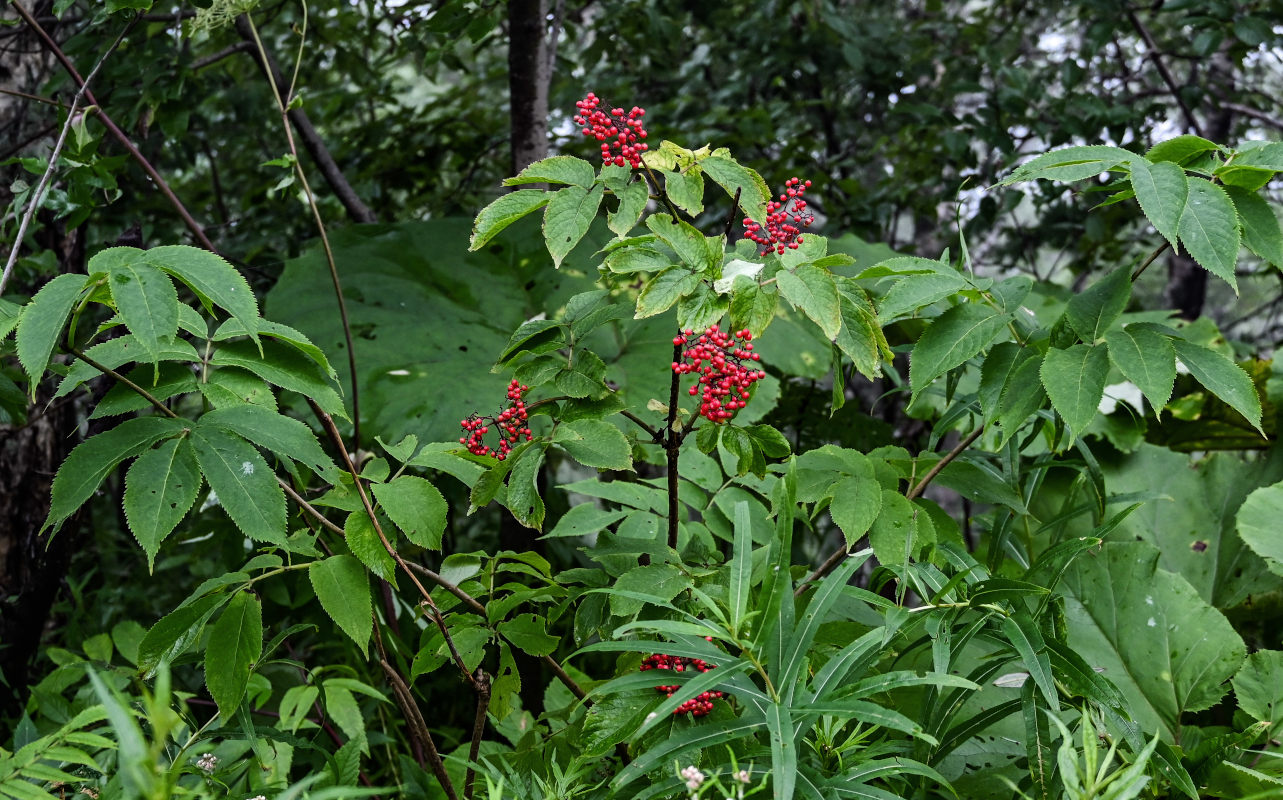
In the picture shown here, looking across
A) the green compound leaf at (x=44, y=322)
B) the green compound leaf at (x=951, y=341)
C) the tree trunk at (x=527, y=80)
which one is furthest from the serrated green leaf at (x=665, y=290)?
the tree trunk at (x=527, y=80)

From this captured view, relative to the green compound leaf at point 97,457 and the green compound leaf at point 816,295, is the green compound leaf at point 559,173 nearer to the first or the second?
the green compound leaf at point 816,295

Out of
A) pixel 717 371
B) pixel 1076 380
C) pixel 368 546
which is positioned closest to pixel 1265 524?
pixel 1076 380

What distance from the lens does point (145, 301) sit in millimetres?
786

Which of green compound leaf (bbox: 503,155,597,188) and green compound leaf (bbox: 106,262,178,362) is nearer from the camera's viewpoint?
green compound leaf (bbox: 106,262,178,362)

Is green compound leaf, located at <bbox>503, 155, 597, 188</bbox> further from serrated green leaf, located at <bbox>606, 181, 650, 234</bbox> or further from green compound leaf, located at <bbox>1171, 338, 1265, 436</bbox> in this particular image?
green compound leaf, located at <bbox>1171, 338, 1265, 436</bbox>

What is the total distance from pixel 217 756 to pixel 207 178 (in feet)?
11.5

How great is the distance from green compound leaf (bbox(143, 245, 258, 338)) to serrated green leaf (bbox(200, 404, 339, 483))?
10cm

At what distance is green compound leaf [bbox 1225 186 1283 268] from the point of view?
92 cm

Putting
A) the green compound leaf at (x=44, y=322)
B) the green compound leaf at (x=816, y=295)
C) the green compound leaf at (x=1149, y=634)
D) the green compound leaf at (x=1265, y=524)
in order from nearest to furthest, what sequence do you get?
the green compound leaf at (x=44, y=322) < the green compound leaf at (x=816, y=295) < the green compound leaf at (x=1149, y=634) < the green compound leaf at (x=1265, y=524)

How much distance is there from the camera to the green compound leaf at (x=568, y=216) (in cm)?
89

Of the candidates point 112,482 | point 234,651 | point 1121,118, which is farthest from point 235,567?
point 1121,118

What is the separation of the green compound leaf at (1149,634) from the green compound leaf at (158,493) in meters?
1.18

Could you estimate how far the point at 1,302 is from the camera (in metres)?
0.93

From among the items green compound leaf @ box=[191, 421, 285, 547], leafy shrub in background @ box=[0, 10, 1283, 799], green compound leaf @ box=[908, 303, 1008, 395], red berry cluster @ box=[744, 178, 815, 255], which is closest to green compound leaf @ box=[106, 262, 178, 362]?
leafy shrub in background @ box=[0, 10, 1283, 799]
